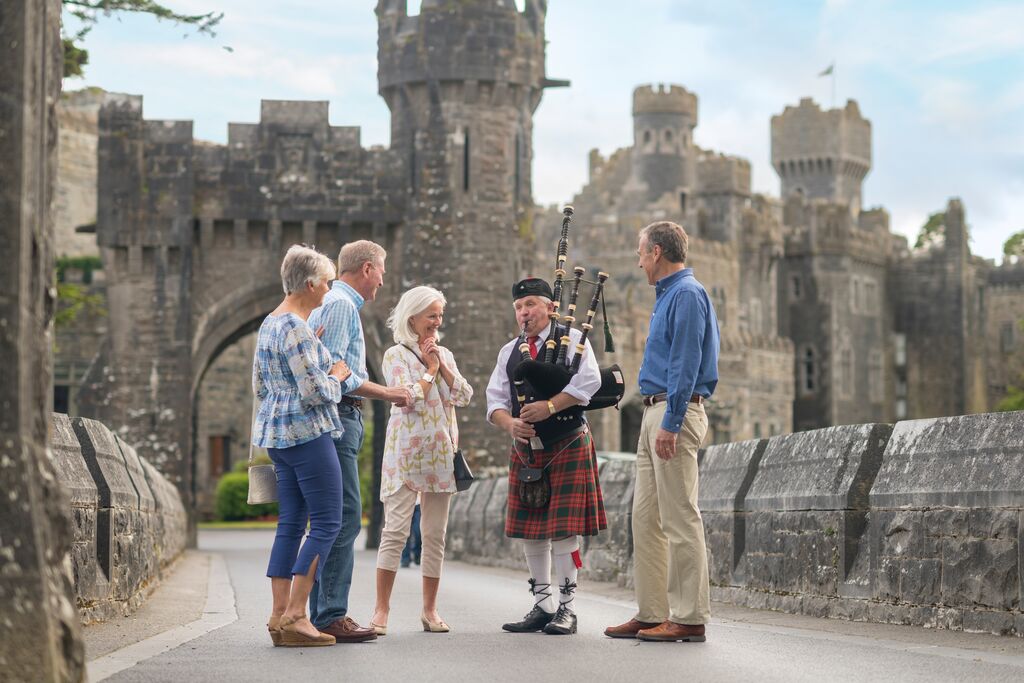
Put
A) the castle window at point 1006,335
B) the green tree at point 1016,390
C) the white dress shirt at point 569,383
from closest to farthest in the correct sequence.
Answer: the white dress shirt at point 569,383 → the green tree at point 1016,390 → the castle window at point 1006,335

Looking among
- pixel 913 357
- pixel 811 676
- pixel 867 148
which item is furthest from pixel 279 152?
pixel 867 148

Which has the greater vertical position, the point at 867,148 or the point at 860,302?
the point at 867,148

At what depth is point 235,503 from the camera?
50.4m

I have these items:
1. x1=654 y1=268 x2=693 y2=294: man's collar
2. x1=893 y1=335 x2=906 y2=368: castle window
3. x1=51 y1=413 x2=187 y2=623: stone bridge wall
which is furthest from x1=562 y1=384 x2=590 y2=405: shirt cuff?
x1=893 y1=335 x2=906 y2=368: castle window

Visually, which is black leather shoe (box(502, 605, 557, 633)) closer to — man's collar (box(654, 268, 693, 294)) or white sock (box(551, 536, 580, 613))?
white sock (box(551, 536, 580, 613))

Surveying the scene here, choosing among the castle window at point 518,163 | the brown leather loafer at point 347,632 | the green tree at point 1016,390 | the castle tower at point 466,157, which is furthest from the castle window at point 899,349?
the brown leather loafer at point 347,632

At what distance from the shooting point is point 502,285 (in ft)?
109

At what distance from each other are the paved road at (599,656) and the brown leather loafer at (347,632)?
8 cm

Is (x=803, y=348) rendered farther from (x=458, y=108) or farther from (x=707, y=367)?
(x=707, y=367)

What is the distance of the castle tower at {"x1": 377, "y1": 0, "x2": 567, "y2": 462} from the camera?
33.0 meters

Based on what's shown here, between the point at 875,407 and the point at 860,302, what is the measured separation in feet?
17.3

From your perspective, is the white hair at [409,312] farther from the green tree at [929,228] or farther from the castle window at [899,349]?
the green tree at [929,228]

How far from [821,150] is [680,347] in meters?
111

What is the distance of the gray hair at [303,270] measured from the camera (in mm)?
8383
